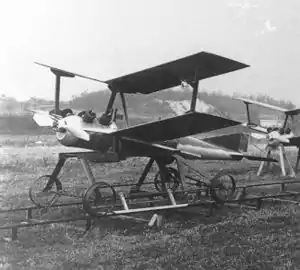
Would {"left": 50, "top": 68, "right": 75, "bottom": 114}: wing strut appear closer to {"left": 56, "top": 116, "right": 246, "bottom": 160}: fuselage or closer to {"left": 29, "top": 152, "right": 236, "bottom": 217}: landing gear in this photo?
{"left": 56, "top": 116, "right": 246, "bottom": 160}: fuselage

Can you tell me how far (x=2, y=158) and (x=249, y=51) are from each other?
9250 millimetres

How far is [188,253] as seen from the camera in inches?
163

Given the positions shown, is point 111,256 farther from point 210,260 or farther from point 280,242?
point 280,242

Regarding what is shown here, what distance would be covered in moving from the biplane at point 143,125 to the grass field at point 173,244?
0.66 meters

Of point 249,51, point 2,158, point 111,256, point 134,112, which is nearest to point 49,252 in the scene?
point 111,256

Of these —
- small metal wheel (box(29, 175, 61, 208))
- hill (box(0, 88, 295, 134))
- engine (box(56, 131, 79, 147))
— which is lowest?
small metal wheel (box(29, 175, 61, 208))

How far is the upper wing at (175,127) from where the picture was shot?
5410 mm

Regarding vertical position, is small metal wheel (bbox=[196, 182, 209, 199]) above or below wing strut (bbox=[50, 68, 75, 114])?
below

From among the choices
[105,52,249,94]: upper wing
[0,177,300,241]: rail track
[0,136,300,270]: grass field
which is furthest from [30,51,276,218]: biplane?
[0,136,300,270]: grass field

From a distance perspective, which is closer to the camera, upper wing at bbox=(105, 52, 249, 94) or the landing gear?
upper wing at bbox=(105, 52, 249, 94)

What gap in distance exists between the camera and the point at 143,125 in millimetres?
5598

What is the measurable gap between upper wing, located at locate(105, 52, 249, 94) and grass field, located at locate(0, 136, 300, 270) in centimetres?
196

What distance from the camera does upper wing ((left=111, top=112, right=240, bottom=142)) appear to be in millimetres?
5410

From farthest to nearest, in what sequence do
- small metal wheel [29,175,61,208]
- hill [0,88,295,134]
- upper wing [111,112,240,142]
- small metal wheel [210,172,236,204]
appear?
hill [0,88,295,134]
small metal wheel [210,172,236,204]
small metal wheel [29,175,61,208]
upper wing [111,112,240,142]
